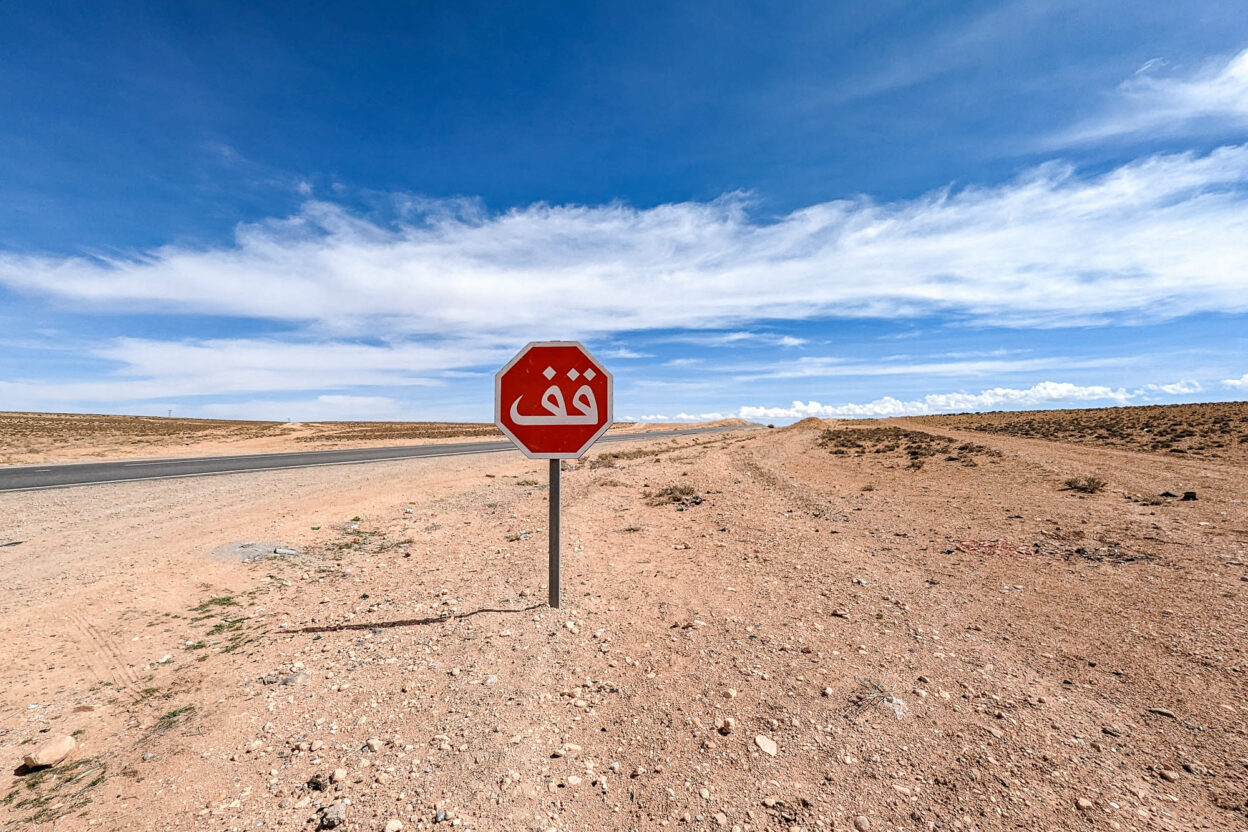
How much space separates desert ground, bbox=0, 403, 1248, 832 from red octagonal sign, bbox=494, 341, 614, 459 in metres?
1.68

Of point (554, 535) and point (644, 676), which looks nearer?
point (644, 676)

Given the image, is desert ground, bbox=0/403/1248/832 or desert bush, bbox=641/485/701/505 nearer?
desert ground, bbox=0/403/1248/832

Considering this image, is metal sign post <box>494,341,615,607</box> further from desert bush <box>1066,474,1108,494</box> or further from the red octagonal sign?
desert bush <box>1066,474,1108,494</box>

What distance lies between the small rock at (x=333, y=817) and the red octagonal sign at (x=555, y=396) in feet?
8.92

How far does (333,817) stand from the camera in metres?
2.32

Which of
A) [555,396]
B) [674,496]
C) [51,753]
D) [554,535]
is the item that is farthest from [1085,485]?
[51,753]

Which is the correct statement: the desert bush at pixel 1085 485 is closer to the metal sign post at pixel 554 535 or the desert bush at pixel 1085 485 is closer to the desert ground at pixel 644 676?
the desert ground at pixel 644 676

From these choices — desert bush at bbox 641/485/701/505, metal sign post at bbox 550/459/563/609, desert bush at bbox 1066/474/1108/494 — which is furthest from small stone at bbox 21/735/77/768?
desert bush at bbox 1066/474/1108/494

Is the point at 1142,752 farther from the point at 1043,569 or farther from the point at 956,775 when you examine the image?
the point at 1043,569

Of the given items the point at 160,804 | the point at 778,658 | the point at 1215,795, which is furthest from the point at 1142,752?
the point at 160,804

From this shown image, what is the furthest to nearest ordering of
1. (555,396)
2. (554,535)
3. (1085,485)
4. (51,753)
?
(1085,485) → (554,535) → (555,396) → (51,753)

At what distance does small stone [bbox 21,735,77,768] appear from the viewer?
2.76 m

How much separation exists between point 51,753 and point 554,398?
12.1 ft

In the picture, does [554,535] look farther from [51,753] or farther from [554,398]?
[51,753]
